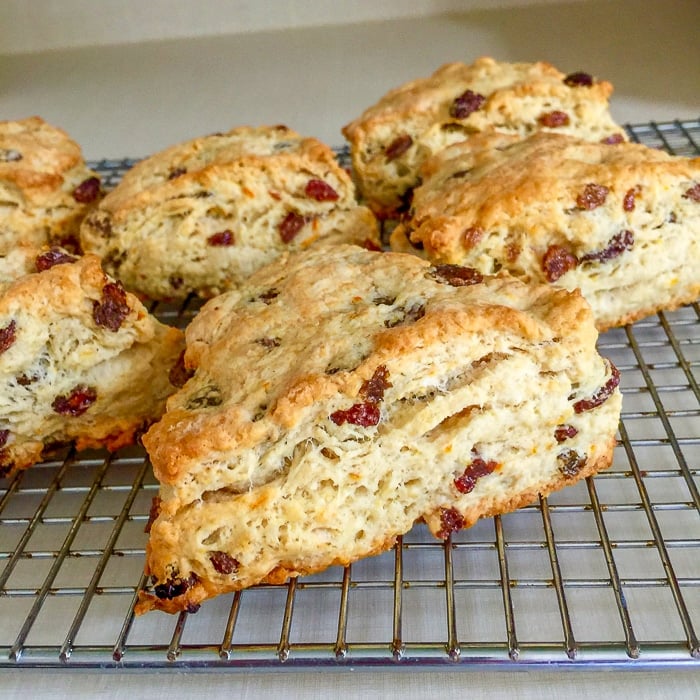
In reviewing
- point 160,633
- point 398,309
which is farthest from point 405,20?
point 160,633

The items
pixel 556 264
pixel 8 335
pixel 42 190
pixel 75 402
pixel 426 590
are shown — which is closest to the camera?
pixel 426 590

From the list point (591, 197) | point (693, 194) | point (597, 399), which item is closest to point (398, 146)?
point (591, 197)

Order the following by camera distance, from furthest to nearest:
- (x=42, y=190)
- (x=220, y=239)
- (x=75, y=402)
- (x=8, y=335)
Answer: (x=42, y=190)
(x=220, y=239)
(x=75, y=402)
(x=8, y=335)

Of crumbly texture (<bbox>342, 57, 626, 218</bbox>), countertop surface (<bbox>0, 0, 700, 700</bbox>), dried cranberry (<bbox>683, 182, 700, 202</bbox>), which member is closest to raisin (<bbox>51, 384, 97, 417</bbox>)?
crumbly texture (<bbox>342, 57, 626, 218</bbox>)

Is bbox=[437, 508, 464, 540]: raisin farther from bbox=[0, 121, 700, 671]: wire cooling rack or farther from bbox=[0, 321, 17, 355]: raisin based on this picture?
bbox=[0, 321, 17, 355]: raisin

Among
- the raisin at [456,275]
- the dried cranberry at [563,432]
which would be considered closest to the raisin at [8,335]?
the raisin at [456,275]

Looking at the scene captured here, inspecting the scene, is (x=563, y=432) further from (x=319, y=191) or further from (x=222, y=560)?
(x=319, y=191)

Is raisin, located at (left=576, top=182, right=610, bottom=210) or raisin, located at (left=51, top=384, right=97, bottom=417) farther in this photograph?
raisin, located at (left=576, top=182, right=610, bottom=210)
